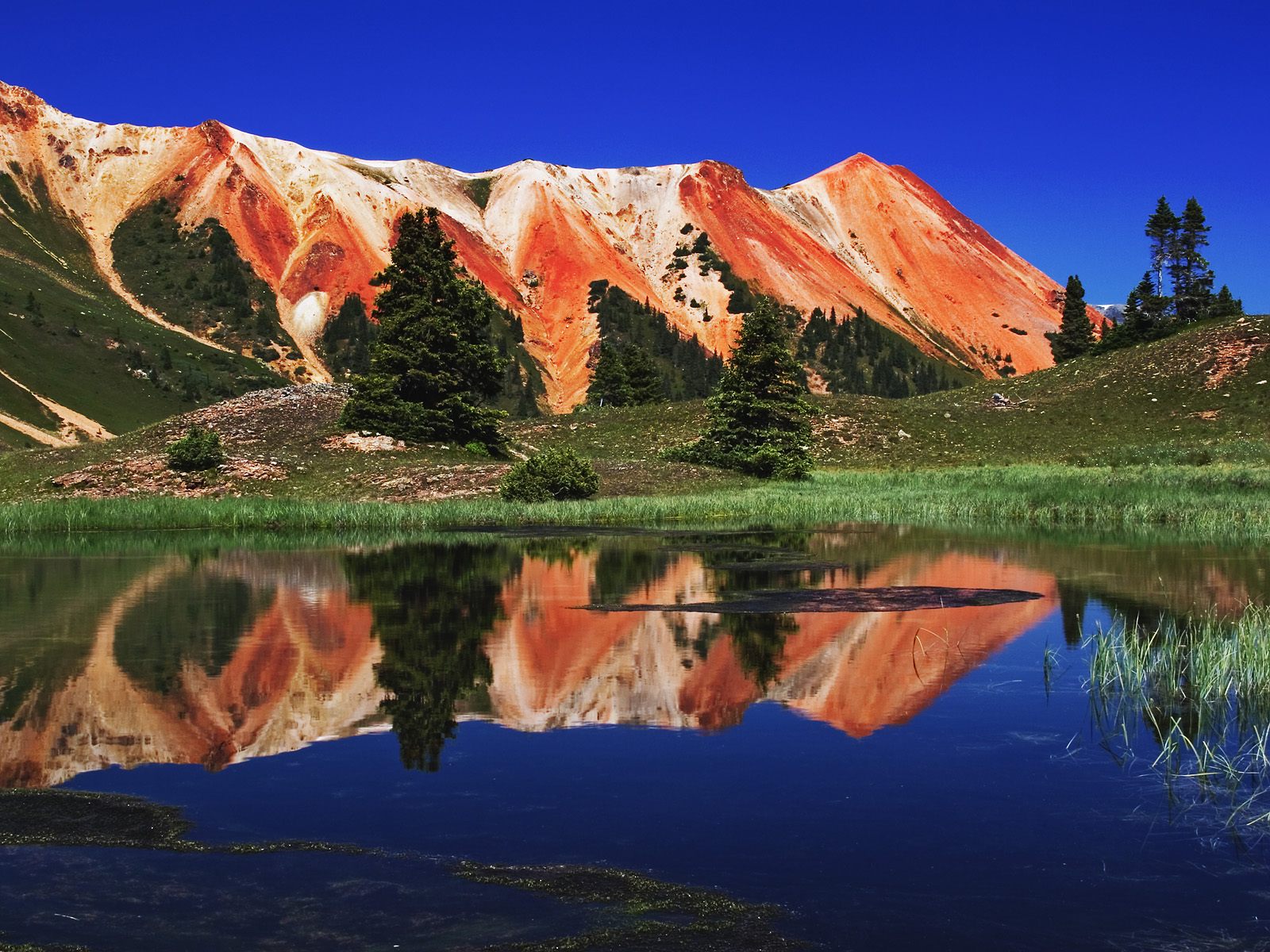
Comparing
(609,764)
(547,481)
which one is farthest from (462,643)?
(547,481)

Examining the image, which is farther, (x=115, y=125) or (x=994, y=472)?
(x=115, y=125)

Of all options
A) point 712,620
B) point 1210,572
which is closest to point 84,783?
point 712,620

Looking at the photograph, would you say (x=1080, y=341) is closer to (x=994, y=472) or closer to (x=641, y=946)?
(x=994, y=472)

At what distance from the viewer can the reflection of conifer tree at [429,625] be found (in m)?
12.3

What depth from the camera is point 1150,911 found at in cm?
707

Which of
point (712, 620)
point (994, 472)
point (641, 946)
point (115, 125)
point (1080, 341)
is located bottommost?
point (641, 946)

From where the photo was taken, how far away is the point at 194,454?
153 ft

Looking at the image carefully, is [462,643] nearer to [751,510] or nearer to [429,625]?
[429,625]

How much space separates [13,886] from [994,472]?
48.1m

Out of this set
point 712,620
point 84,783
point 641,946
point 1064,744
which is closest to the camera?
point 641,946

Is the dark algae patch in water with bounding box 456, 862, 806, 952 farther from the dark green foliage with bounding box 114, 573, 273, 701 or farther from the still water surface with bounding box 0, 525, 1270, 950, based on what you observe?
the dark green foliage with bounding box 114, 573, 273, 701

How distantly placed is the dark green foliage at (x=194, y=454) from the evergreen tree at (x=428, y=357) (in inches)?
238

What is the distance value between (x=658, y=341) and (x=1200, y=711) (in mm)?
158761

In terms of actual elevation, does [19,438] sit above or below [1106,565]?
above
